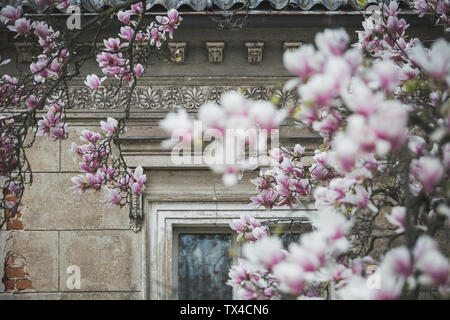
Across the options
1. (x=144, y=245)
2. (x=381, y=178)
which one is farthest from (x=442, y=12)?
(x=144, y=245)

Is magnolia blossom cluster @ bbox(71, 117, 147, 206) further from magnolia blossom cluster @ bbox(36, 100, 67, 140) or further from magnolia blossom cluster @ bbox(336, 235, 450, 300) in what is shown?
magnolia blossom cluster @ bbox(336, 235, 450, 300)

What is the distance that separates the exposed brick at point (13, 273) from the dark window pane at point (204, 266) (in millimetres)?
1031

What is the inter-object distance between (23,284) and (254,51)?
2.15 m

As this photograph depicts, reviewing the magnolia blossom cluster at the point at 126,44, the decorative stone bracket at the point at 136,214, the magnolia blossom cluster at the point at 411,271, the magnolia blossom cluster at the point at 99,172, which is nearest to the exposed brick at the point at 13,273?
the decorative stone bracket at the point at 136,214

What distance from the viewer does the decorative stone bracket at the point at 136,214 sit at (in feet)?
13.9

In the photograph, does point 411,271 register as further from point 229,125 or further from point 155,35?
point 155,35

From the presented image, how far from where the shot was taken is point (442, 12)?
130 inches

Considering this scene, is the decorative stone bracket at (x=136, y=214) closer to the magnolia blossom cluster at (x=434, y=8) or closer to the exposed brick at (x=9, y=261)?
the exposed brick at (x=9, y=261)

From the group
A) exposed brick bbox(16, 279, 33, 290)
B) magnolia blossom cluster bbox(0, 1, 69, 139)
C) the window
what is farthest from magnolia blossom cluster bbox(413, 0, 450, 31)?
exposed brick bbox(16, 279, 33, 290)

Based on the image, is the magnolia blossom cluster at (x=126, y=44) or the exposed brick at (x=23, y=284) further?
the exposed brick at (x=23, y=284)

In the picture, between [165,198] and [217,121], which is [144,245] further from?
[217,121]

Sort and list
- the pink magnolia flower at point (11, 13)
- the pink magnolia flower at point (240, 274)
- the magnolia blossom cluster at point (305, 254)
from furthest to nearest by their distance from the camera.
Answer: the pink magnolia flower at point (11, 13) < the pink magnolia flower at point (240, 274) < the magnolia blossom cluster at point (305, 254)

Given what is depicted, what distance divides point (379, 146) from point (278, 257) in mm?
439
